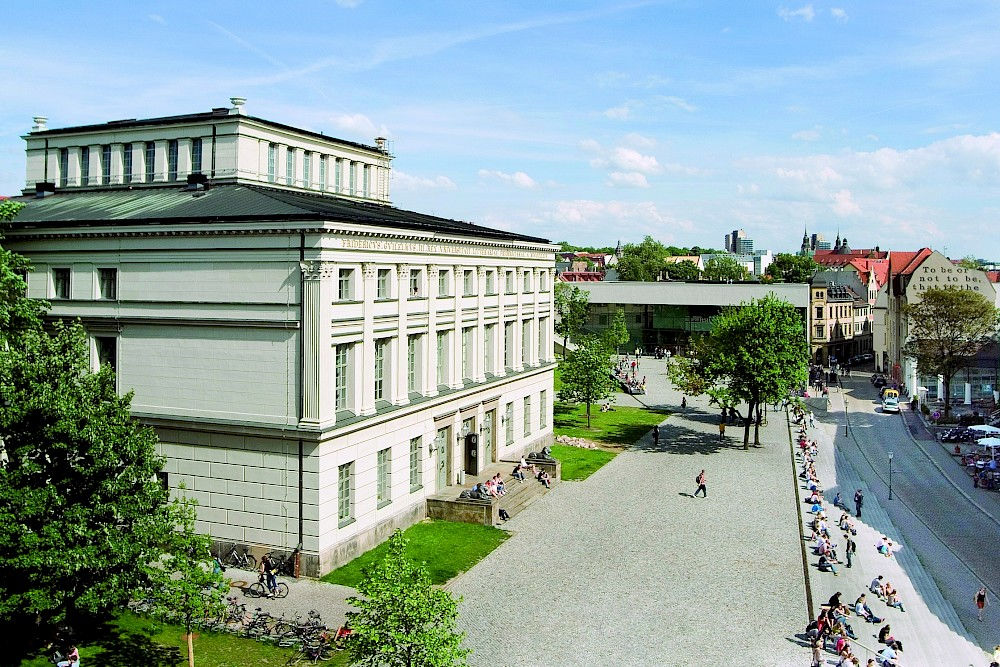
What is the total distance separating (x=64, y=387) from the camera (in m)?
24.4

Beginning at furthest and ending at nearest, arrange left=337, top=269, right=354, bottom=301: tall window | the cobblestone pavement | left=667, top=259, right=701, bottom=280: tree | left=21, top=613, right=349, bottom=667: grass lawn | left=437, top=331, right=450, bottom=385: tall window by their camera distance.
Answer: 1. left=667, top=259, right=701, bottom=280: tree
2. left=437, top=331, right=450, bottom=385: tall window
3. left=337, top=269, right=354, bottom=301: tall window
4. the cobblestone pavement
5. left=21, top=613, right=349, bottom=667: grass lawn

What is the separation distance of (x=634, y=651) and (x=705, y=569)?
8833 millimetres

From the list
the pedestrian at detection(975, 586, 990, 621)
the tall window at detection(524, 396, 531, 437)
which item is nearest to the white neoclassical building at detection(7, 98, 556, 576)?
the tall window at detection(524, 396, 531, 437)

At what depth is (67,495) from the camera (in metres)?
24.1

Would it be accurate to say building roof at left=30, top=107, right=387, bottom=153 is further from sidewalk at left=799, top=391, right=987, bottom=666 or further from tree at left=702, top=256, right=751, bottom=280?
tree at left=702, top=256, right=751, bottom=280

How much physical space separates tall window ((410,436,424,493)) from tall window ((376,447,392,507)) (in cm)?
235

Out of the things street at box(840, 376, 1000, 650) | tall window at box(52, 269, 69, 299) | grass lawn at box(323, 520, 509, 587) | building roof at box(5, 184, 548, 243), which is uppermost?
building roof at box(5, 184, 548, 243)

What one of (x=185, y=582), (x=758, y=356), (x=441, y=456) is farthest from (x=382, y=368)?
(x=758, y=356)

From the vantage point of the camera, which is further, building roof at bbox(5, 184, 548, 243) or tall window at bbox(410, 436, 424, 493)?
tall window at bbox(410, 436, 424, 493)

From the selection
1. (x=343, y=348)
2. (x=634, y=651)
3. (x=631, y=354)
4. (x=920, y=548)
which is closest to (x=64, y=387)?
(x=343, y=348)

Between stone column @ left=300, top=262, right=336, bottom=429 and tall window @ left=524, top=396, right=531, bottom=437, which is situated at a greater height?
stone column @ left=300, top=262, right=336, bottom=429

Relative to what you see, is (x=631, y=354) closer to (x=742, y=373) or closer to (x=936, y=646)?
(x=742, y=373)

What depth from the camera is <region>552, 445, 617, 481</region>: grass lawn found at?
5284 cm

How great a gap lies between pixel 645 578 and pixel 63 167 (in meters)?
39.0
